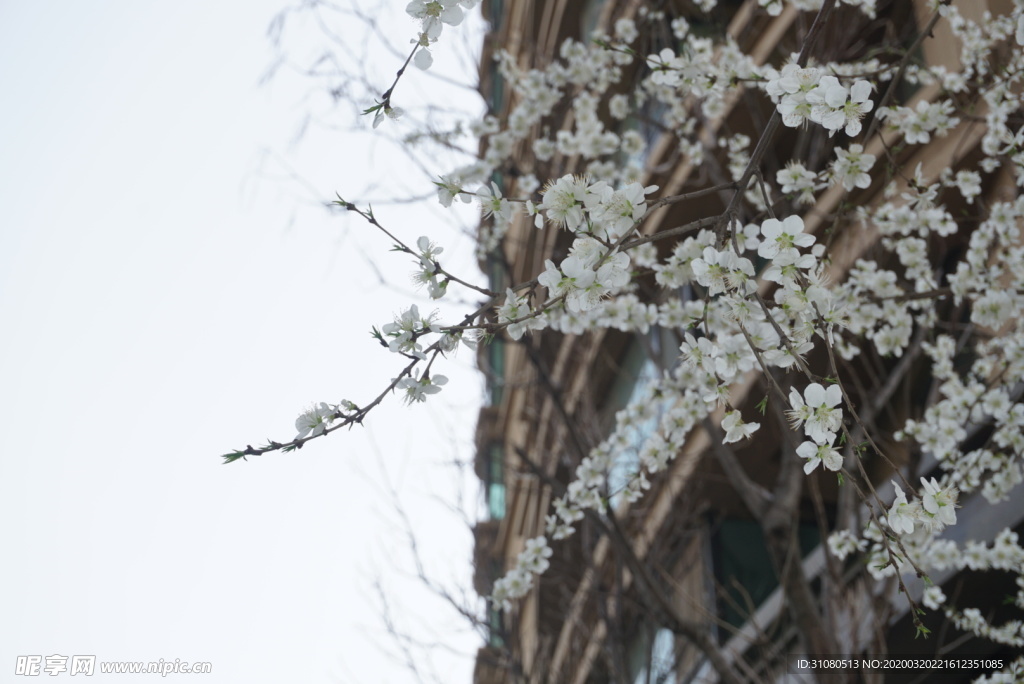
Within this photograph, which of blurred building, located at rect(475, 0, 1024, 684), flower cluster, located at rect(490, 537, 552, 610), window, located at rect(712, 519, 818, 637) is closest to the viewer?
flower cluster, located at rect(490, 537, 552, 610)

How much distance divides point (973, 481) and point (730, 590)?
4.95 metres

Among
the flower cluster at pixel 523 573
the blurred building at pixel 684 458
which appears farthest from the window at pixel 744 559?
the flower cluster at pixel 523 573

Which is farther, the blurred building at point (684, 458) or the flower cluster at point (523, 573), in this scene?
the blurred building at point (684, 458)

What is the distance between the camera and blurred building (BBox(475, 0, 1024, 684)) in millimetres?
5223

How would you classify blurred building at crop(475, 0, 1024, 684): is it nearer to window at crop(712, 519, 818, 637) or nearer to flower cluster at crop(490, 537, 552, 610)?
window at crop(712, 519, 818, 637)

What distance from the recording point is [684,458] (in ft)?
25.2

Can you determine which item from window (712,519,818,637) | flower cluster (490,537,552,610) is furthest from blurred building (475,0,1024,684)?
flower cluster (490,537,552,610)

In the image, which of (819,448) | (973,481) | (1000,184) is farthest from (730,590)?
(819,448)

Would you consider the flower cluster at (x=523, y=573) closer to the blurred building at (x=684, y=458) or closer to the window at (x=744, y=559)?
the blurred building at (x=684, y=458)

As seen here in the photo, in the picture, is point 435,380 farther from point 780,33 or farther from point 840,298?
point 780,33

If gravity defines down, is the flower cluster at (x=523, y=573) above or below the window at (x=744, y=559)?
below

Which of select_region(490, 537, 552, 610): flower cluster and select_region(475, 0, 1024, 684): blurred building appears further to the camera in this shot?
select_region(475, 0, 1024, 684): blurred building

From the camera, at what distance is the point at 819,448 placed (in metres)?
2.05

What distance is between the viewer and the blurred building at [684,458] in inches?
206
